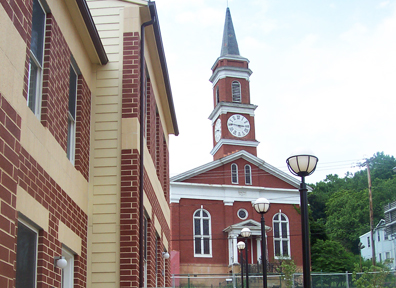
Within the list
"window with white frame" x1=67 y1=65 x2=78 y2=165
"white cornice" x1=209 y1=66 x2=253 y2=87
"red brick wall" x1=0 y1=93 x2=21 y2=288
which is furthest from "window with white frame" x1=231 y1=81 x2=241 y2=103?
"red brick wall" x1=0 y1=93 x2=21 y2=288

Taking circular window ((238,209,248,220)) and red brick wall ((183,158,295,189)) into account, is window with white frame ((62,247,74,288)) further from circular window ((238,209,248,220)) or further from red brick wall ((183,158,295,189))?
circular window ((238,209,248,220))

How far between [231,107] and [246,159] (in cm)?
619

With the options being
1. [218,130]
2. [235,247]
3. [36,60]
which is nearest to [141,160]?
[36,60]

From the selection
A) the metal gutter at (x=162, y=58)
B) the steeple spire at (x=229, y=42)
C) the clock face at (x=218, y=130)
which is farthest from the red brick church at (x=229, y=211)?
the metal gutter at (x=162, y=58)

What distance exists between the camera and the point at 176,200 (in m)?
43.0

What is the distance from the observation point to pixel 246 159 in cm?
4544

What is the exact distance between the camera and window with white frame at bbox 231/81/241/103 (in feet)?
165

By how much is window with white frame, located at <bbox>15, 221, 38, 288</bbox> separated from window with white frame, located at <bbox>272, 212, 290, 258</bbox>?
38.4 m

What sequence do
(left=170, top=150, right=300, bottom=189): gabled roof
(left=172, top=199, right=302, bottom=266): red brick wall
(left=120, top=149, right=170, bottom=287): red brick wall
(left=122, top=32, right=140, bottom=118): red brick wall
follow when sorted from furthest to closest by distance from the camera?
(left=170, top=150, right=300, bottom=189): gabled roof → (left=172, top=199, right=302, bottom=266): red brick wall → (left=122, top=32, right=140, bottom=118): red brick wall → (left=120, top=149, right=170, bottom=287): red brick wall

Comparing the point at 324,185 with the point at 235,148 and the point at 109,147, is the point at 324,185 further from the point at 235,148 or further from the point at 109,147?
the point at 109,147

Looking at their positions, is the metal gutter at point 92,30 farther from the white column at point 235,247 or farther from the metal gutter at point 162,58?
the white column at point 235,247

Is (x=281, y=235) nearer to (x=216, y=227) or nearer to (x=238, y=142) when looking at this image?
(x=216, y=227)

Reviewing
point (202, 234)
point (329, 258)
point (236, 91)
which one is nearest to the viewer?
point (202, 234)

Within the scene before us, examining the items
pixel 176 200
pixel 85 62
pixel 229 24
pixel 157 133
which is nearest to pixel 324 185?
pixel 229 24
